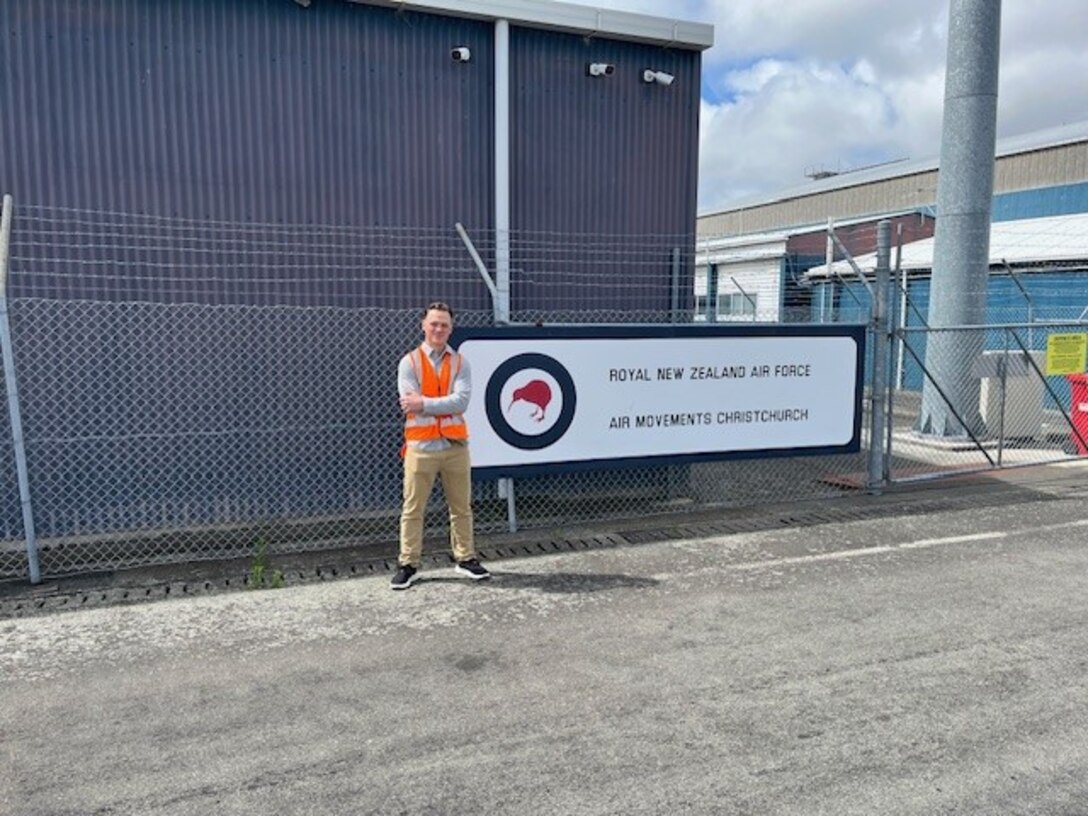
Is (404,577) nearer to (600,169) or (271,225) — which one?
(271,225)

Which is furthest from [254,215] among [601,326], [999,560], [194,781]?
[999,560]

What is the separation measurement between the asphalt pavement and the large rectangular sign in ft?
3.41

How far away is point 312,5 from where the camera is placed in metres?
7.02

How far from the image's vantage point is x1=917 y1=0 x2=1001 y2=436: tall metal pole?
35.6 ft

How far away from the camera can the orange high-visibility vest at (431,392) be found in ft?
18.0

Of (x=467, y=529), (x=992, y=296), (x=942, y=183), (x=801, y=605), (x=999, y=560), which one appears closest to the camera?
(x=801, y=605)

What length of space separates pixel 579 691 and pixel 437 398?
2.22 meters

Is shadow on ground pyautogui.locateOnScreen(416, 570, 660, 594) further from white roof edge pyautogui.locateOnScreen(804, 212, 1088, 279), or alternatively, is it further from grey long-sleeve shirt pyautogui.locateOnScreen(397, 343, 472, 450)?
white roof edge pyautogui.locateOnScreen(804, 212, 1088, 279)

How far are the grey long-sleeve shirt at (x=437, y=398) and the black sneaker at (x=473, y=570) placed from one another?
822 millimetres

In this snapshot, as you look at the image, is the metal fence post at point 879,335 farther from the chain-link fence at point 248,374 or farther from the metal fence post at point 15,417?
the metal fence post at point 15,417

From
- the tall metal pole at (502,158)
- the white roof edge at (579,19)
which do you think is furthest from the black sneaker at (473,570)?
the white roof edge at (579,19)

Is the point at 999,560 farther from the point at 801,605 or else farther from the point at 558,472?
the point at 558,472

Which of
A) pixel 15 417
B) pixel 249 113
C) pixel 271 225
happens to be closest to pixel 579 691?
pixel 15 417

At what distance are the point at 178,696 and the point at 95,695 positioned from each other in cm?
→ 41
